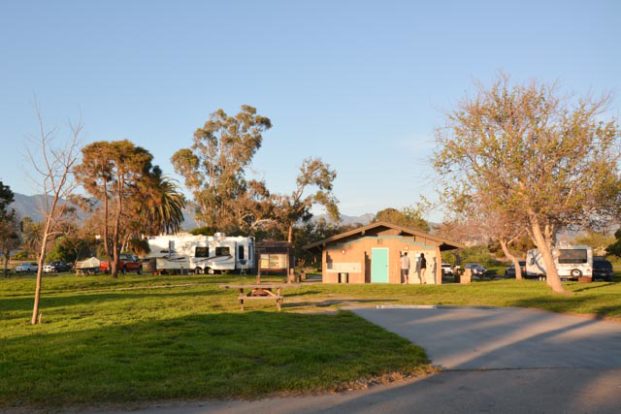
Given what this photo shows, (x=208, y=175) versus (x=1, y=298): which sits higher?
(x=208, y=175)

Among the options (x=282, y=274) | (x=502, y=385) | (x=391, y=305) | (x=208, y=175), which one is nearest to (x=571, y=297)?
(x=391, y=305)

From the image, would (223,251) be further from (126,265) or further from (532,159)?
(532,159)

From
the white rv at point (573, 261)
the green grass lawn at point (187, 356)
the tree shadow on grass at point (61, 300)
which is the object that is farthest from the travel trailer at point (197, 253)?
the green grass lawn at point (187, 356)

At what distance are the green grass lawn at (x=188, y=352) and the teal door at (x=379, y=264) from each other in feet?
54.7

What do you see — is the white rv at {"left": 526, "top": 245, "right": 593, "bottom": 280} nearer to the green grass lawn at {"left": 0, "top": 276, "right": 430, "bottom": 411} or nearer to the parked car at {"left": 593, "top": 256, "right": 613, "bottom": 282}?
→ the parked car at {"left": 593, "top": 256, "right": 613, "bottom": 282}

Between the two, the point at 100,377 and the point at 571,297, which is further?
the point at 571,297

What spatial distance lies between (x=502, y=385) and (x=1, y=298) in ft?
65.7

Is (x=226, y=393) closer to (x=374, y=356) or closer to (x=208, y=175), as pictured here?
(x=374, y=356)

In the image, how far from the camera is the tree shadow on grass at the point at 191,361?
7.15 m

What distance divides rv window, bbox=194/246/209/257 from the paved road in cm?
3114

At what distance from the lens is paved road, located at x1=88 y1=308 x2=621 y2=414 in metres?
6.59

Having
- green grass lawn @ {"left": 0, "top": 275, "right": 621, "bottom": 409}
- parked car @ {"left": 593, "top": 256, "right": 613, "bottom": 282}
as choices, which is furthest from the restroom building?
green grass lawn @ {"left": 0, "top": 275, "right": 621, "bottom": 409}

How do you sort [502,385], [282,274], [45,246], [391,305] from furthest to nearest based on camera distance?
[282,274]
[391,305]
[45,246]
[502,385]

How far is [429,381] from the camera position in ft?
26.2
